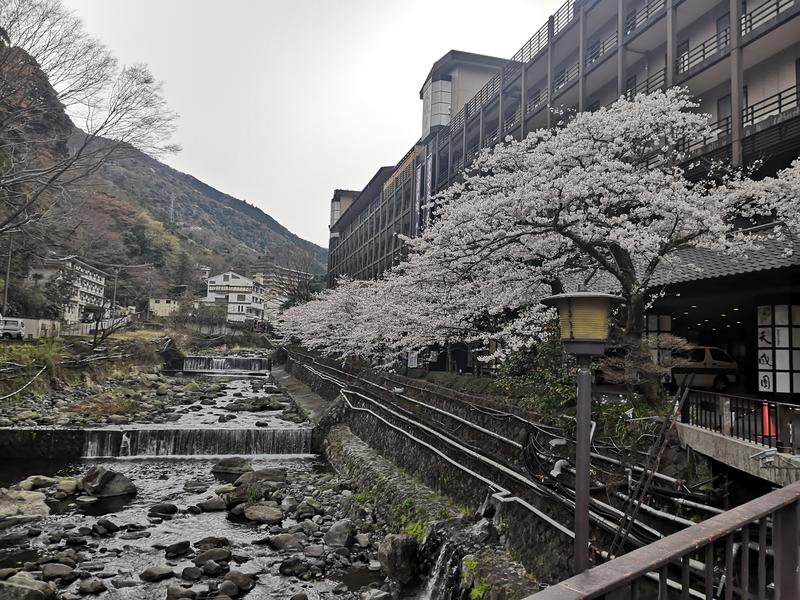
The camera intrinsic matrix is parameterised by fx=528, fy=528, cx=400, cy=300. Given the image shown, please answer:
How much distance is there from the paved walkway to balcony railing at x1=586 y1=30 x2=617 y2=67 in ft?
63.2

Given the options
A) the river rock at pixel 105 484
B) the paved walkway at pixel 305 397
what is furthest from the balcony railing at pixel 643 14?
the river rock at pixel 105 484

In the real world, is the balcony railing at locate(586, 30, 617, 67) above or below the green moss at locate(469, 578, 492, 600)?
above

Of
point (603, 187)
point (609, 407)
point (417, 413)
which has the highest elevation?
point (603, 187)

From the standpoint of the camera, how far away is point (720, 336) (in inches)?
842

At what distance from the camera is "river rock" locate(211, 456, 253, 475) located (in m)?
18.8

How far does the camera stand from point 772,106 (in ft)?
50.0

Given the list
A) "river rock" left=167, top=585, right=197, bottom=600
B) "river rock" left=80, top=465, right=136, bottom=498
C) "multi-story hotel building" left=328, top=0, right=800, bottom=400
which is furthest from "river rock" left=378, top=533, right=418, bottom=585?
"multi-story hotel building" left=328, top=0, right=800, bottom=400

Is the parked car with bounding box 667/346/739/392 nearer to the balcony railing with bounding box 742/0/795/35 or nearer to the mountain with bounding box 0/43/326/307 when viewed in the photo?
the balcony railing with bounding box 742/0/795/35

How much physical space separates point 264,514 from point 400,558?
5.20 metres

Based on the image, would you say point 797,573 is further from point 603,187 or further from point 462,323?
point 462,323

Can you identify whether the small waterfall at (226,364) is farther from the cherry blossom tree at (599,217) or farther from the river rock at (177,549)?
the river rock at (177,549)

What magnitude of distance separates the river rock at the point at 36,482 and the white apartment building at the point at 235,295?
260 ft

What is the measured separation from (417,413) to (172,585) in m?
9.05

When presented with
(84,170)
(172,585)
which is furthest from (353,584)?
(84,170)
